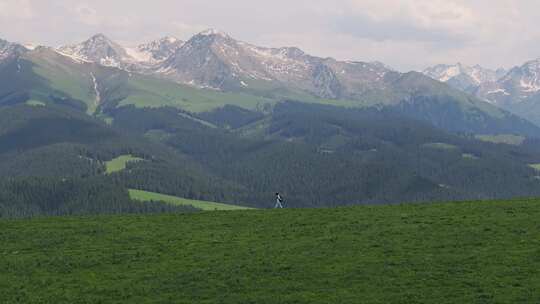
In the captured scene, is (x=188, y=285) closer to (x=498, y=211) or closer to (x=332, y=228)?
(x=332, y=228)

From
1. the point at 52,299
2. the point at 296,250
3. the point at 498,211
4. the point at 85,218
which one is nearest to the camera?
the point at 52,299

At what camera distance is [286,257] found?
158 ft

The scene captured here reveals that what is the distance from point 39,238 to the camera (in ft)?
189

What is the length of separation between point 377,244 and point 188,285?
14.6 meters

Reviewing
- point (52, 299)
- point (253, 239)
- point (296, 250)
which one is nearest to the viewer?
point (52, 299)

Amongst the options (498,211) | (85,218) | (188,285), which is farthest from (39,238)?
(498,211)

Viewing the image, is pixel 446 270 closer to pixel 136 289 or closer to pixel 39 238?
pixel 136 289

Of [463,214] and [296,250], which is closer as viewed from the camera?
[296,250]

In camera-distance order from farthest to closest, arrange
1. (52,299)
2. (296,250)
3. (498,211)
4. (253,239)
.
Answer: (498,211)
(253,239)
(296,250)
(52,299)

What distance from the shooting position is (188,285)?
42594mm

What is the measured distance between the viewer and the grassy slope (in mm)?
40031

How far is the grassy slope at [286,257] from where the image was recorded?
40.0 metres

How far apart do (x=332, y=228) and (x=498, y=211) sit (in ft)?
47.9

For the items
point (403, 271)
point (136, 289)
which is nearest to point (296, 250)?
point (403, 271)
